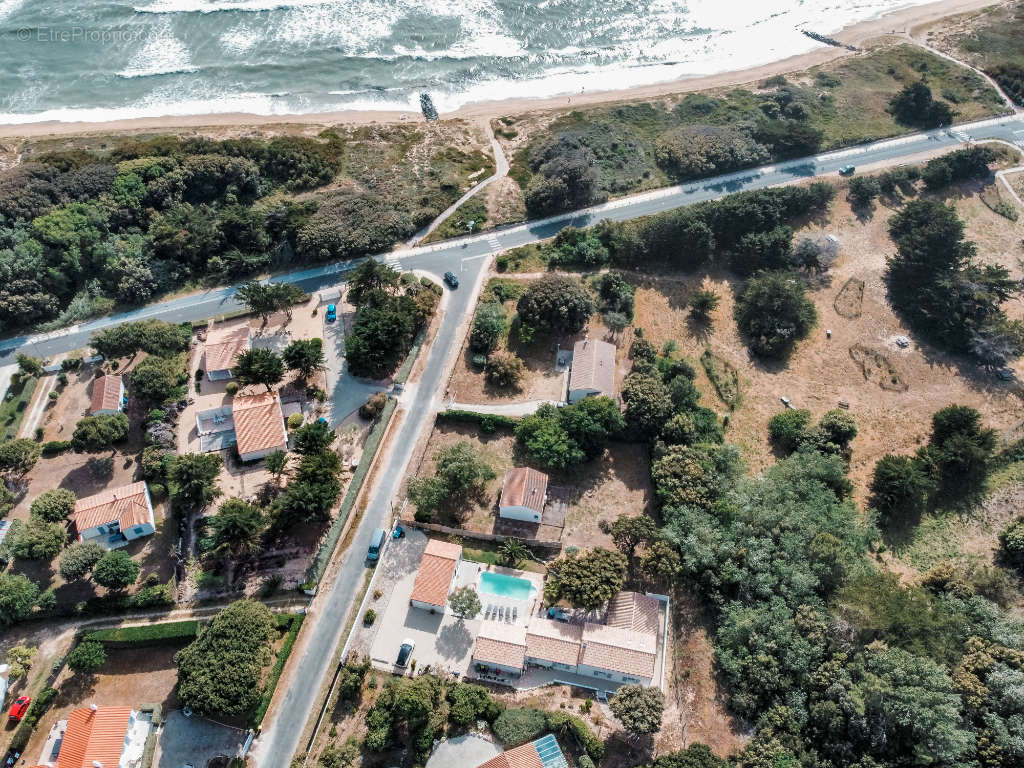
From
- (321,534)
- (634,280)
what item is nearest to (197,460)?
(321,534)

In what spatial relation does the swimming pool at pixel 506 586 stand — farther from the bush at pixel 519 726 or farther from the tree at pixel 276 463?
the tree at pixel 276 463

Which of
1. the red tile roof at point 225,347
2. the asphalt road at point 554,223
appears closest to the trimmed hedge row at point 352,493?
the red tile roof at point 225,347

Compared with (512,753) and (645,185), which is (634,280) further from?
(512,753)

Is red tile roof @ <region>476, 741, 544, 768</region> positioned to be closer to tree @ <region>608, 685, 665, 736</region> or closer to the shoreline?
tree @ <region>608, 685, 665, 736</region>

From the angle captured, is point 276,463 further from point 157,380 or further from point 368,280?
point 368,280

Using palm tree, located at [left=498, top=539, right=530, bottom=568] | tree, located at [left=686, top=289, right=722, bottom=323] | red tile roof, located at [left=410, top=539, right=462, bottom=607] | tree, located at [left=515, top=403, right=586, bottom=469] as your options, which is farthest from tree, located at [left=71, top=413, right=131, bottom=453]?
tree, located at [left=686, top=289, right=722, bottom=323]

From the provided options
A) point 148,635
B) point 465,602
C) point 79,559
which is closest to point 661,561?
point 465,602
